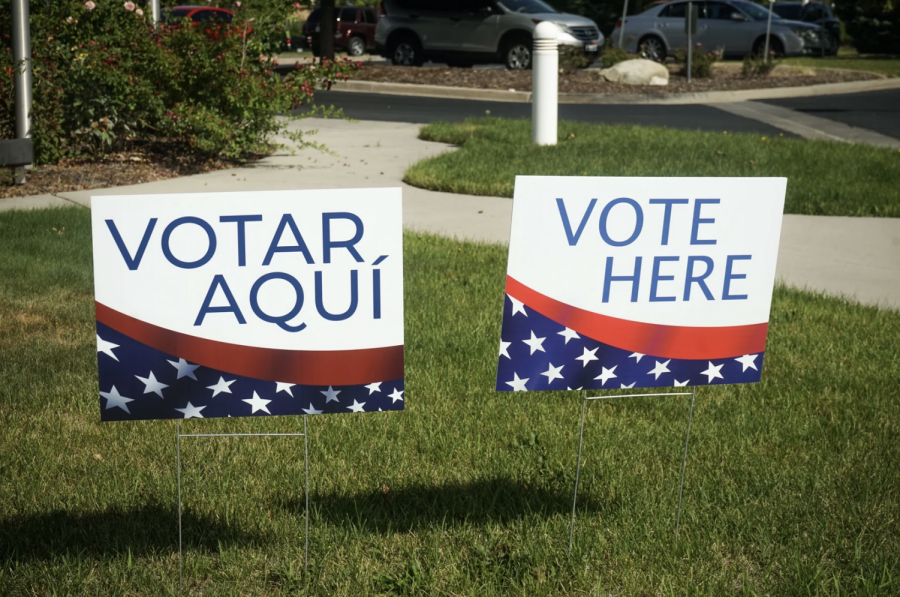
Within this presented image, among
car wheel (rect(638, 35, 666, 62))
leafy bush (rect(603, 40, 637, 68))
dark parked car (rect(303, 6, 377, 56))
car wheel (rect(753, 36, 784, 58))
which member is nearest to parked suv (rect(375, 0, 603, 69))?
leafy bush (rect(603, 40, 637, 68))

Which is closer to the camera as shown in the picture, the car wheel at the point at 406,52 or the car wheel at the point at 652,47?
the car wheel at the point at 406,52

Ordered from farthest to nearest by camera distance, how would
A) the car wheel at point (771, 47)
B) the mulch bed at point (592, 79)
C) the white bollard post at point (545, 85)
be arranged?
the car wheel at point (771, 47) → the mulch bed at point (592, 79) → the white bollard post at point (545, 85)

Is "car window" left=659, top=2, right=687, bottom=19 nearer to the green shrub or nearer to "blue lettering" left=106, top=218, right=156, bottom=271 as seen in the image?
the green shrub

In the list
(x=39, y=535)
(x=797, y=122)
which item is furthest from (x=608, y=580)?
(x=797, y=122)

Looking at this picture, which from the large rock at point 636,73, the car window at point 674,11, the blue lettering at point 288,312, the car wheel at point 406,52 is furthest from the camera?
the car window at point 674,11

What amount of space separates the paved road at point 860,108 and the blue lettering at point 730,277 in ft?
37.7

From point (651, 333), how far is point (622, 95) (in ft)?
55.1

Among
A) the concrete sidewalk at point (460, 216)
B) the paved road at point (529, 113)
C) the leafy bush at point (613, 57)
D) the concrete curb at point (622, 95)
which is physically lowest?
the concrete sidewalk at point (460, 216)

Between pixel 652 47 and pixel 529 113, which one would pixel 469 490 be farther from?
pixel 652 47

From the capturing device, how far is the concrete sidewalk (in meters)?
6.40

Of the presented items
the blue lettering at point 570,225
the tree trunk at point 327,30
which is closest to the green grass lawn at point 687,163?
the blue lettering at point 570,225

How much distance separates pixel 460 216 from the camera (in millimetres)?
7945

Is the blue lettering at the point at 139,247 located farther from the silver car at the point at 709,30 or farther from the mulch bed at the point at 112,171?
the silver car at the point at 709,30

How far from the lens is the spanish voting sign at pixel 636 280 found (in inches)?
109
